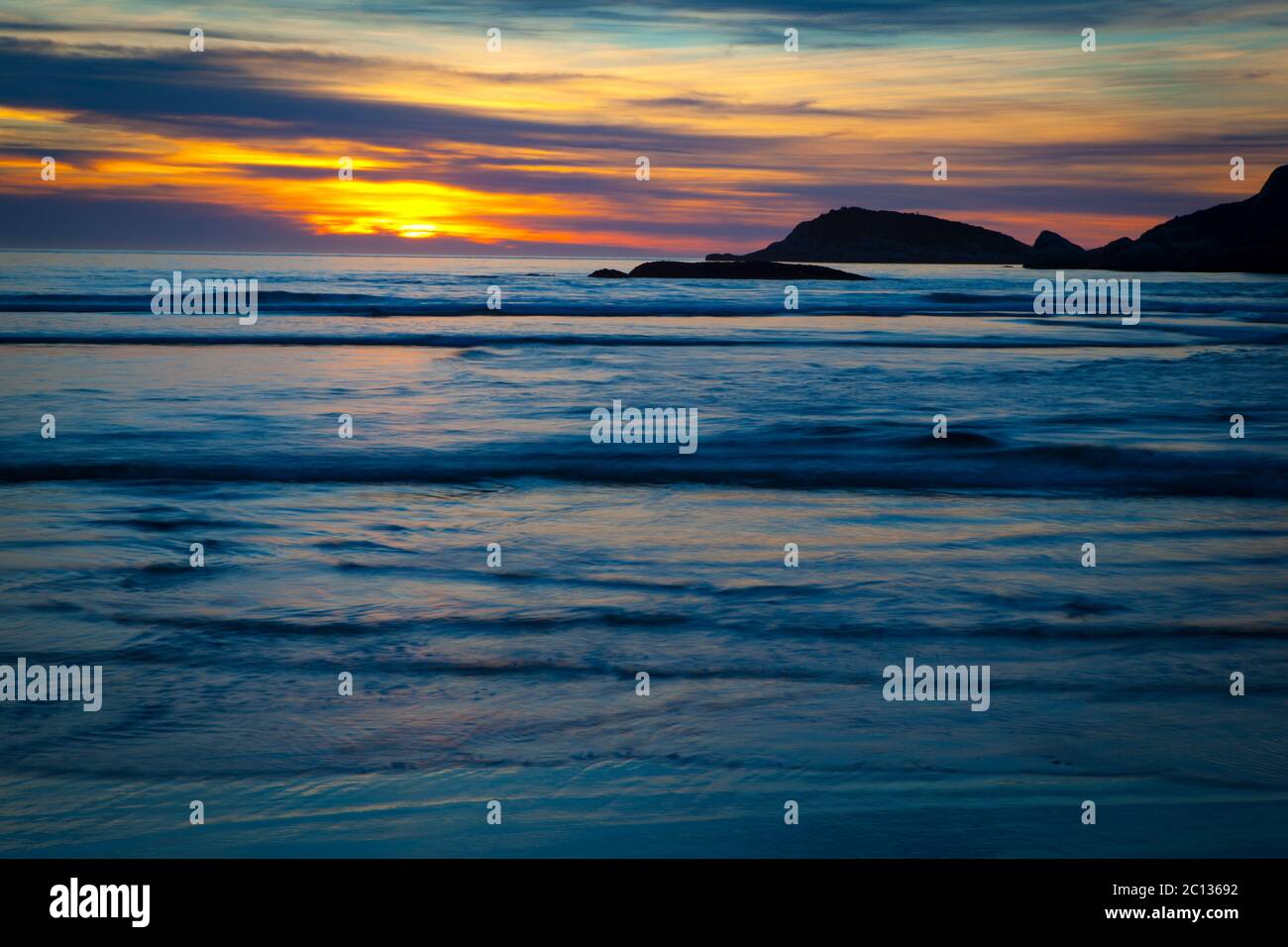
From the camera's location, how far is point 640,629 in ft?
20.7

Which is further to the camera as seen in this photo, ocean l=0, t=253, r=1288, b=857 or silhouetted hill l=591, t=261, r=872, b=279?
silhouetted hill l=591, t=261, r=872, b=279

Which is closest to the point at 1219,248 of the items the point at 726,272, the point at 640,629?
the point at 726,272

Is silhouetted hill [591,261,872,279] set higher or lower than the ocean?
higher

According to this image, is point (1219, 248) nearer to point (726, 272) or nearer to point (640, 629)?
point (726, 272)

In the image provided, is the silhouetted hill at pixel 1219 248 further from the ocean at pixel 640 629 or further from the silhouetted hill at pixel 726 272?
the ocean at pixel 640 629

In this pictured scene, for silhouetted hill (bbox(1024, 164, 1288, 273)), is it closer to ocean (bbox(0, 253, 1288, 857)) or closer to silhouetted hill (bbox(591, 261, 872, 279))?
silhouetted hill (bbox(591, 261, 872, 279))

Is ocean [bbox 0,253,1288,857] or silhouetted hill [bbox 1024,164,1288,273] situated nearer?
ocean [bbox 0,253,1288,857]

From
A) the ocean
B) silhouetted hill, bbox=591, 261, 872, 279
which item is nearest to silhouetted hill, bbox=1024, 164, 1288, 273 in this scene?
silhouetted hill, bbox=591, 261, 872, 279

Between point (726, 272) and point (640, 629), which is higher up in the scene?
point (726, 272)

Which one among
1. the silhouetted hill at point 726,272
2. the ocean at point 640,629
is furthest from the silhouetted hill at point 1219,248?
the ocean at point 640,629

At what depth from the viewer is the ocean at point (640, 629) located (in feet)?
13.9

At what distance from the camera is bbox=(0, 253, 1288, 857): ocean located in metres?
4.24
